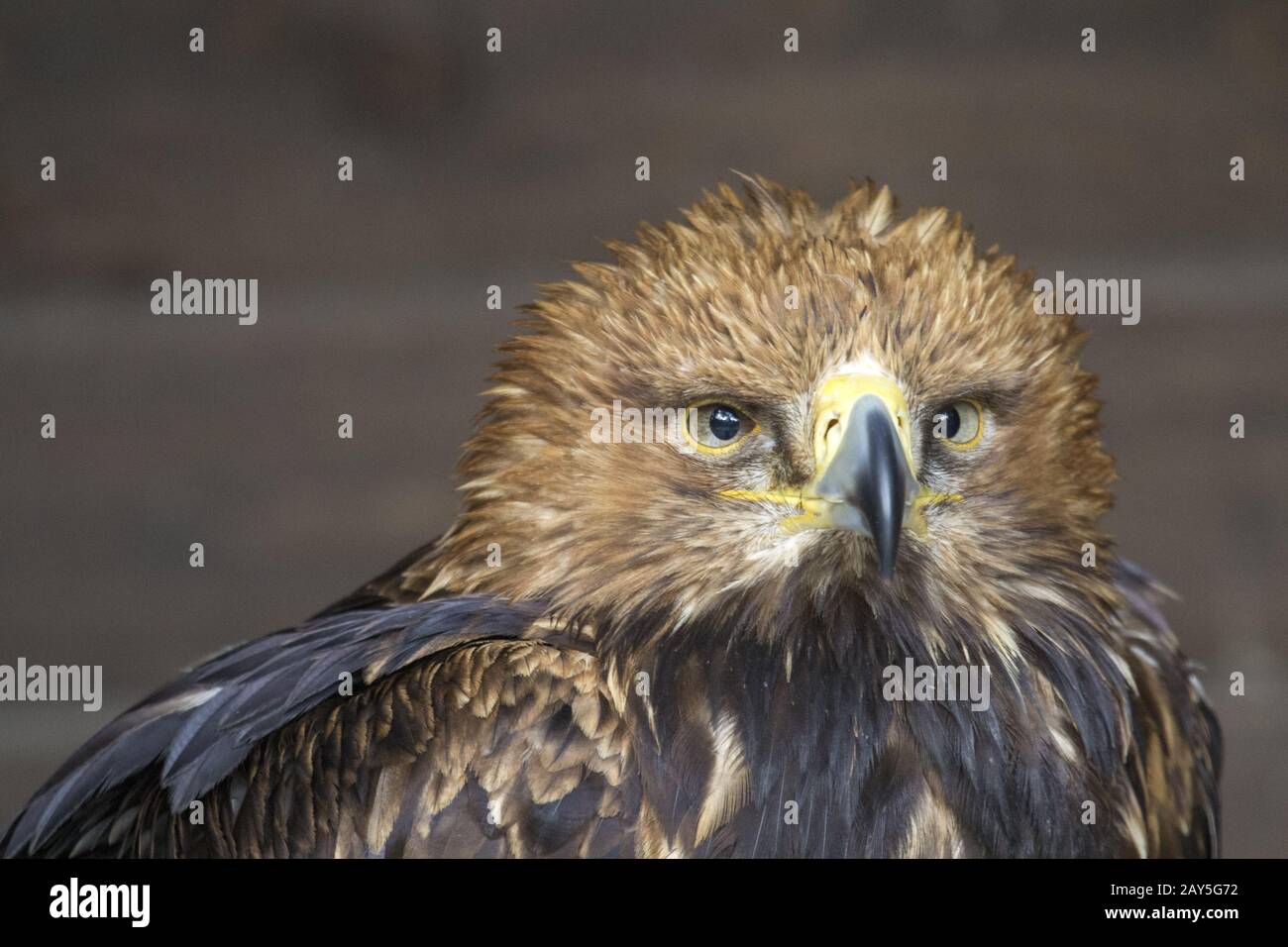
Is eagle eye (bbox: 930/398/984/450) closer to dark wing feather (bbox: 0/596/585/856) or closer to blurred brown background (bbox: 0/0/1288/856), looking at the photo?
dark wing feather (bbox: 0/596/585/856)

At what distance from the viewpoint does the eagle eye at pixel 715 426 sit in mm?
837

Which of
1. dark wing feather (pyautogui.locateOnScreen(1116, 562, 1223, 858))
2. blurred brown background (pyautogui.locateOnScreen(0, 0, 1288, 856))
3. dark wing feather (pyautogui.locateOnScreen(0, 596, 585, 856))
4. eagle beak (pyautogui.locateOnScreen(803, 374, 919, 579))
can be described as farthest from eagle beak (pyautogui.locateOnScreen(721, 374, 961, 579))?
blurred brown background (pyautogui.locateOnScreen(0, 0, 1288, 856))

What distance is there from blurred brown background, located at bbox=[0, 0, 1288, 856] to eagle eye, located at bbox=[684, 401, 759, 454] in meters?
0.58

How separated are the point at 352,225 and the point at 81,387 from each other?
0.33 metres

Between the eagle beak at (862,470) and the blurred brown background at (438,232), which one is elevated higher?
the blurred brown background at (438,232)

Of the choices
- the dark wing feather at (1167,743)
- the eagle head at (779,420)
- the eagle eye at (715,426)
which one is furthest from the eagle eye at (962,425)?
the dark wing feather at (1167,743)

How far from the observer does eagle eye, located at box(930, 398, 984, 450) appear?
86 centimetres

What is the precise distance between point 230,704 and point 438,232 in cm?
66

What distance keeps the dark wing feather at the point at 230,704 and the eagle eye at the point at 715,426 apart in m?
0.15

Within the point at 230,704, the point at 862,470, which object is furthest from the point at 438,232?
the point at 862,470

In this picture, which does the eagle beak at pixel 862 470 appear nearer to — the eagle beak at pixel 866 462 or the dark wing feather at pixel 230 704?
the eagle beak at pixel 866 462

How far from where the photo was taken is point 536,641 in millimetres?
839
